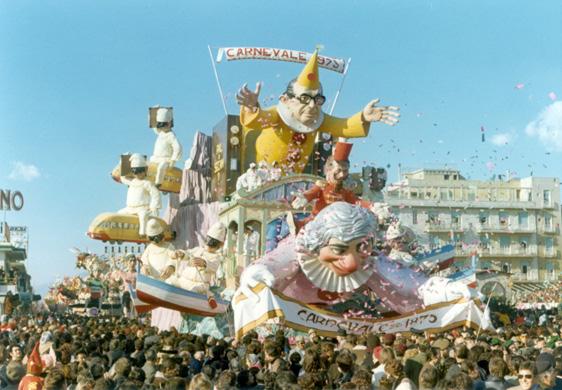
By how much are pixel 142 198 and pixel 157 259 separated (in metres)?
7.80

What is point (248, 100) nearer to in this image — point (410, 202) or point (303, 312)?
point (303, 312)

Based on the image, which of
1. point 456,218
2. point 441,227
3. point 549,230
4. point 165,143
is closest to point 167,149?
point 165,143

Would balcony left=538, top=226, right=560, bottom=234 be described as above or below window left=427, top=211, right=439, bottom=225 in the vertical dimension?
below

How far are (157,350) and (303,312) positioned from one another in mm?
4761

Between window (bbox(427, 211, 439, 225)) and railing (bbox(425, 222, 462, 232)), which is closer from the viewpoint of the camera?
railing (bbox(425, 222, 462, 232))

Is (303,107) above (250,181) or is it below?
above

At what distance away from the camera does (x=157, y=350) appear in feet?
32.8

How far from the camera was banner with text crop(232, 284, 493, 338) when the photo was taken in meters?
14.1

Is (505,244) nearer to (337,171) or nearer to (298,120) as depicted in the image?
(298,120)

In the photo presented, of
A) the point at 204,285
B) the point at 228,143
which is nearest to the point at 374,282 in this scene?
the point at 204,285

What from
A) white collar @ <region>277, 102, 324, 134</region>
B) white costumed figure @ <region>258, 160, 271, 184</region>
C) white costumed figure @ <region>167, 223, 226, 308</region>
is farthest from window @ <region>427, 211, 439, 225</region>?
white costumed figure @ <region>167, 223, 226, 308</region>

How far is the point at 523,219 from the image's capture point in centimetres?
6172

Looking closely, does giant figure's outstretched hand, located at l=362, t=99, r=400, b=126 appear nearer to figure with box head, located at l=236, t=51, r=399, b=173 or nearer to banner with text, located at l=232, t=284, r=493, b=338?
figure with box head, located at l=236, t=51, r=399, b=173

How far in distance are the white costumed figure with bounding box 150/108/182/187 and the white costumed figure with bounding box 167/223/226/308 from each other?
9054mm
